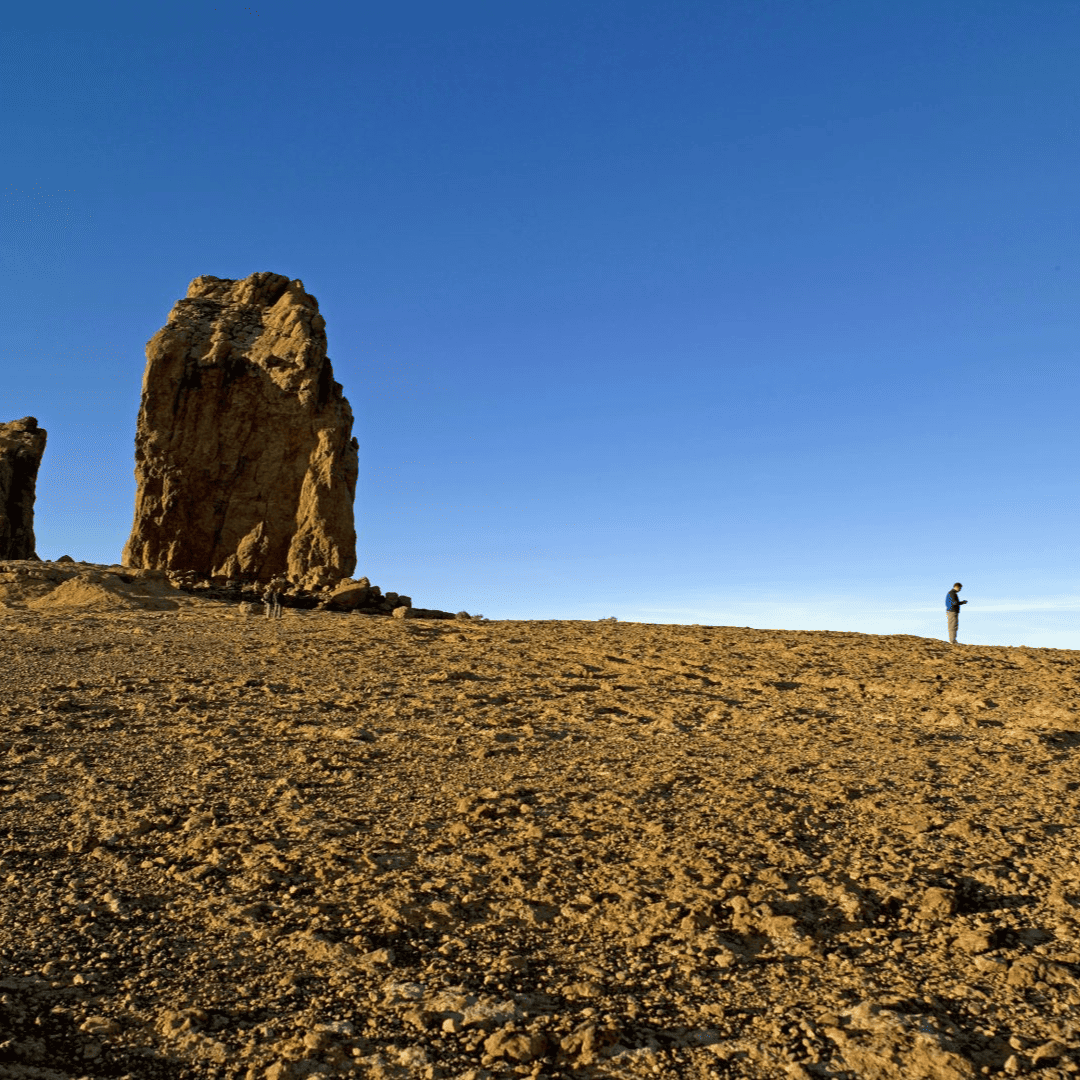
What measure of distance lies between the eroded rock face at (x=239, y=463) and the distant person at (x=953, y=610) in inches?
540

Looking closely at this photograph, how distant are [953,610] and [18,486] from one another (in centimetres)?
2420

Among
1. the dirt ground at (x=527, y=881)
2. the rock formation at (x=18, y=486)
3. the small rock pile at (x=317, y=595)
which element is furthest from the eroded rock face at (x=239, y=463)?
the dirt ground at (x=527, y=881)

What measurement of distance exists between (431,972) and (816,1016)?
197 centimetres

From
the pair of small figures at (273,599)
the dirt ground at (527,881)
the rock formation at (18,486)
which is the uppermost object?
the rock formation at (18,486)

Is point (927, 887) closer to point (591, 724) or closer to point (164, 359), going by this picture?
point (591, 724)

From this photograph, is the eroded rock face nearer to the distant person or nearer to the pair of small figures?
the pair of small figures

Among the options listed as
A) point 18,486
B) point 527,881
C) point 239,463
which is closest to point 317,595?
point 239,463

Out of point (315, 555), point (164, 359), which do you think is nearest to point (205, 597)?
point (315, 555)

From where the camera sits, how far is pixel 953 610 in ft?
63.9

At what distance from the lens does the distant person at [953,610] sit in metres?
19.5

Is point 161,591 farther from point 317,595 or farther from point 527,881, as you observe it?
point 527,881

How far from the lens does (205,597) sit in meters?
21.2

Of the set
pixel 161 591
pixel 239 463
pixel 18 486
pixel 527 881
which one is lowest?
pixel 527 881

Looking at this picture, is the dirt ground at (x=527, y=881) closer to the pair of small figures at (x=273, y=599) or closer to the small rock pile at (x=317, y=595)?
the pair of small figures at (x=273, y=599)
